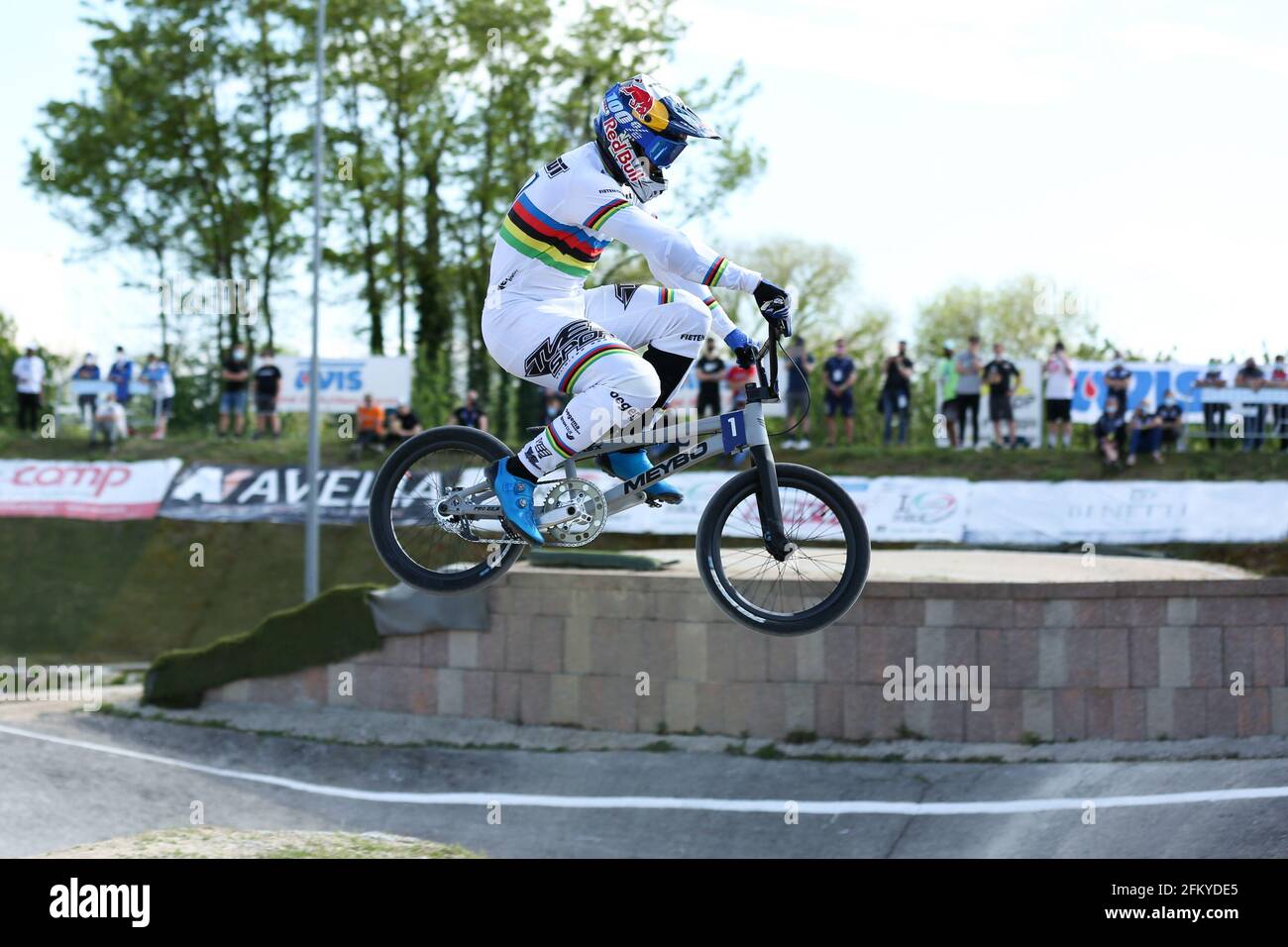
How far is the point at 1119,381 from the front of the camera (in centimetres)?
3181

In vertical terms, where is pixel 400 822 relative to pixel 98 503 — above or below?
below

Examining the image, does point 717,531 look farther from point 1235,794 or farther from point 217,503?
point 217,503

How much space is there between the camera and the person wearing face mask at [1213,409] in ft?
111

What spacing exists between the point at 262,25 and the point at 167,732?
27795 millimetres

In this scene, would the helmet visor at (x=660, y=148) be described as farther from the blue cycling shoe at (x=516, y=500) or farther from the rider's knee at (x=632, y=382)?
the blue cycling shoe at (x=516, y=500)

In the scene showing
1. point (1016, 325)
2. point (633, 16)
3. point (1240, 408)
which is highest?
point (633, 16)

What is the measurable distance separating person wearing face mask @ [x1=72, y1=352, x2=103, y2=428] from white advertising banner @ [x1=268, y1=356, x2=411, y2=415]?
4980mm

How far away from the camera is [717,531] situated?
8.64m

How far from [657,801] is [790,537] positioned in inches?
563

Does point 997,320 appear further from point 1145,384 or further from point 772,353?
point 772,353
